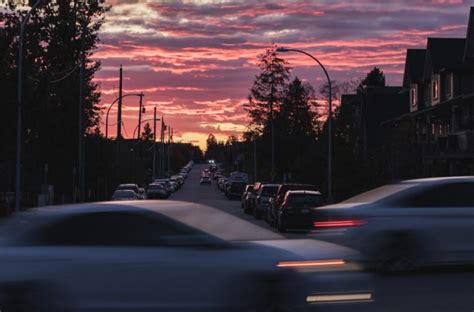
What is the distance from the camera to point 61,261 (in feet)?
29.7

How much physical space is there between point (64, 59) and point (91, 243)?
1889 inches

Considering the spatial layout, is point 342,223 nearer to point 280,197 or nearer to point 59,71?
point 280,197

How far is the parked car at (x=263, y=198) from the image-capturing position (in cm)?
4165

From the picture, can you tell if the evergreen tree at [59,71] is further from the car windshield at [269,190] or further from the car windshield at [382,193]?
the car windshield at [382,193]

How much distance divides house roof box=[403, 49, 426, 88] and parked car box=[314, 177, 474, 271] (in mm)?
46971

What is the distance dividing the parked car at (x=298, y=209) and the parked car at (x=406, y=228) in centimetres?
1456

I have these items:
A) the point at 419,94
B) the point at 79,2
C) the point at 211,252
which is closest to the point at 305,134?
the point at 419,94

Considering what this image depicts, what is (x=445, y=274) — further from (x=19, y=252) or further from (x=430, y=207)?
(x=19, y=252)

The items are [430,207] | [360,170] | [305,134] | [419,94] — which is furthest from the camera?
[305,134]

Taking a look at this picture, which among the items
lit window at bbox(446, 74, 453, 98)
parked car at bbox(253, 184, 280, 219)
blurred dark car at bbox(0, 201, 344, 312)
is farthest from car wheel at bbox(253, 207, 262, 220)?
blurred dark car at bbox(0, 201, 344, 312)

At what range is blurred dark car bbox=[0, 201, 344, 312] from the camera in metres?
8.97

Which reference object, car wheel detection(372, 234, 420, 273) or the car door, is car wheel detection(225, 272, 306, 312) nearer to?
the car door

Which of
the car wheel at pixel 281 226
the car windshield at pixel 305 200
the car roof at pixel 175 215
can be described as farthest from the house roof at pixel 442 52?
the car roof at pixel 175 215

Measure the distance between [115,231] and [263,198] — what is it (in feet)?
108
